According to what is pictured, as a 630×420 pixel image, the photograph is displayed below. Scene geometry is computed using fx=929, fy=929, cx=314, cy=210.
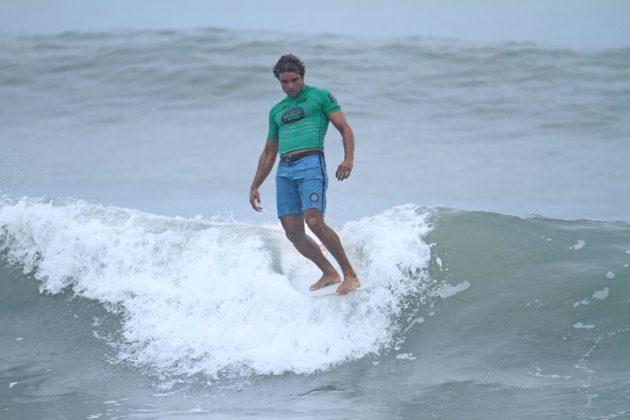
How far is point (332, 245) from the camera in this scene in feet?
22.1

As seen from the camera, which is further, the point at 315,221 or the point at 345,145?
the point at 315,221

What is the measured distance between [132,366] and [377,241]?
2.23 m

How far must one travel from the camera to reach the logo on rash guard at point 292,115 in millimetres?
6590

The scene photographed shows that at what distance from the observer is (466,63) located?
22875 millimetres

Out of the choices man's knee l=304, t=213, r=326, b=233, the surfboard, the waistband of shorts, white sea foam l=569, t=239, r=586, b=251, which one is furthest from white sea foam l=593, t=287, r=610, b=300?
the waistband of shorts

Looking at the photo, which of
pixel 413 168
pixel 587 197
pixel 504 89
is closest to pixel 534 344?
pixel 587 197

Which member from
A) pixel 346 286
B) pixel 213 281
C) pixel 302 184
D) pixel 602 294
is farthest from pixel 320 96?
pixel 602 294

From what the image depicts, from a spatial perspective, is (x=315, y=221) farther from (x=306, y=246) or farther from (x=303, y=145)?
(x=303, y=145)

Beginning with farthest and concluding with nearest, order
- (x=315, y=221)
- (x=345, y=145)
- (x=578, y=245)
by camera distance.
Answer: (x=578, y=245) < (x=315, y=221) < (x=345, y=145)

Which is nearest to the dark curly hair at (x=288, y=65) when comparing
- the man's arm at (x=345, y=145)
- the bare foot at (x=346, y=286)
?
the man's arm at (x=345, y=145)

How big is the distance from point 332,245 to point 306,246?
0.29 meters

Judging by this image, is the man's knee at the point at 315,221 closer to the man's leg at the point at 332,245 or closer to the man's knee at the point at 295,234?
the man's leg at the point at 332,245

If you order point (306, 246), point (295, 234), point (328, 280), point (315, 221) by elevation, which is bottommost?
point (328, 280)

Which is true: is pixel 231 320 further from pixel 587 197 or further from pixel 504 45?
pixel 504 45
